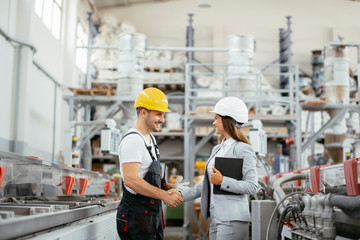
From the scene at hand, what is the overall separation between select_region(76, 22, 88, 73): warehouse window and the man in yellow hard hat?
38.7ft

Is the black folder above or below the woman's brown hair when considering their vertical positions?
below

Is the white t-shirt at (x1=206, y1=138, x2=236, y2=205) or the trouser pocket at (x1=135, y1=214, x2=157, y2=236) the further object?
the white t-shirt at (x1=206, y1=138, x2=236, y2=205)

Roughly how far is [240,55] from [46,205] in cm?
810

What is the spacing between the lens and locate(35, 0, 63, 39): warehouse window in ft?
34.1

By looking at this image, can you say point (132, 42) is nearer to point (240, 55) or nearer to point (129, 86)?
point (129, 86)

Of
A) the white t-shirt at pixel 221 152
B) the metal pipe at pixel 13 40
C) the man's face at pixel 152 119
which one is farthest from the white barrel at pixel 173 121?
the man's face at pixel 152 119

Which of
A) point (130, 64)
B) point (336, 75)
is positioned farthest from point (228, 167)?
point (336, 75)

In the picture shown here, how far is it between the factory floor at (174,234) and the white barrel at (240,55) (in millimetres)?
3619

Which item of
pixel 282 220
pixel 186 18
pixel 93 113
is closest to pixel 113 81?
pixel 93 113

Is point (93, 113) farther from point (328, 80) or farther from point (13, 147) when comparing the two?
point (328, 80)

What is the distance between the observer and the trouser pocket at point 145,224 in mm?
2506

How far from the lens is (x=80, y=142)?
976cm

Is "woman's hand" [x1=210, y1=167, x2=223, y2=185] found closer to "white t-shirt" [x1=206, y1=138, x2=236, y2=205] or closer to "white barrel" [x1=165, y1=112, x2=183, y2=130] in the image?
"white t-shirt" [x1=206, y1=138, x2=236, y2=205]

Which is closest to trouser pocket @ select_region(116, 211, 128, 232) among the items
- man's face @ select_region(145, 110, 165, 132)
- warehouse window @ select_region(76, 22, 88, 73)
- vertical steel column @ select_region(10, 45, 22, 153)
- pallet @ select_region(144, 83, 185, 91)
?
man's face @ select_region(145, 110, 165, 132)
